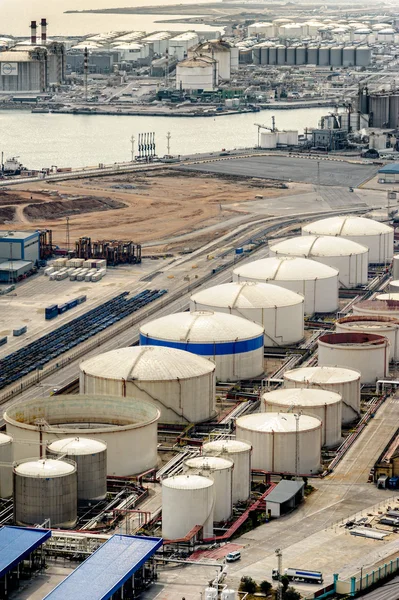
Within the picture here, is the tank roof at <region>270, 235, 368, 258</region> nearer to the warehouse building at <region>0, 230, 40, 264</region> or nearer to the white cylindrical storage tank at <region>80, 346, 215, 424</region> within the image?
the warehouse building at <region>0, 230, 40, 264</region>

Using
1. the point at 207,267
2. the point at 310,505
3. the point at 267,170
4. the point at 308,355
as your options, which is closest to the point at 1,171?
the point at 267,170

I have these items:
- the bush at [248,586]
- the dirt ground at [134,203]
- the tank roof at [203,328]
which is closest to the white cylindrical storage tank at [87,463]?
the bush at [248,586]

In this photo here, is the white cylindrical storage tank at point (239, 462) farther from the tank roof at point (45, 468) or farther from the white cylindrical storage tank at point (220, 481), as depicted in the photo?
the tank roof at point (45, 468)

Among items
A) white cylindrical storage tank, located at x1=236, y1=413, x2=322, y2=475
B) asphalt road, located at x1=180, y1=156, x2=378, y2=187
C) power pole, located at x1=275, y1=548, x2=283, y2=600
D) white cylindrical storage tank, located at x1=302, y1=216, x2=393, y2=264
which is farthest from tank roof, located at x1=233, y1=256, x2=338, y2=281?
asphalt road, located at x1=180, y1=156, x2=378, y2=187

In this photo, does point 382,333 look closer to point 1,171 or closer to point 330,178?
point 330,178

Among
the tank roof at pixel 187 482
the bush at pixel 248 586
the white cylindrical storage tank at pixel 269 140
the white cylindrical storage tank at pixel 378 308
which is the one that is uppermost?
the white cylindrical storage tank at pixel 269 140

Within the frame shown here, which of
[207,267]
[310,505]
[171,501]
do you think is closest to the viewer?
[171,501]

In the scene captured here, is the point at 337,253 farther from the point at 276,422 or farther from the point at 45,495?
the point at 45,495
